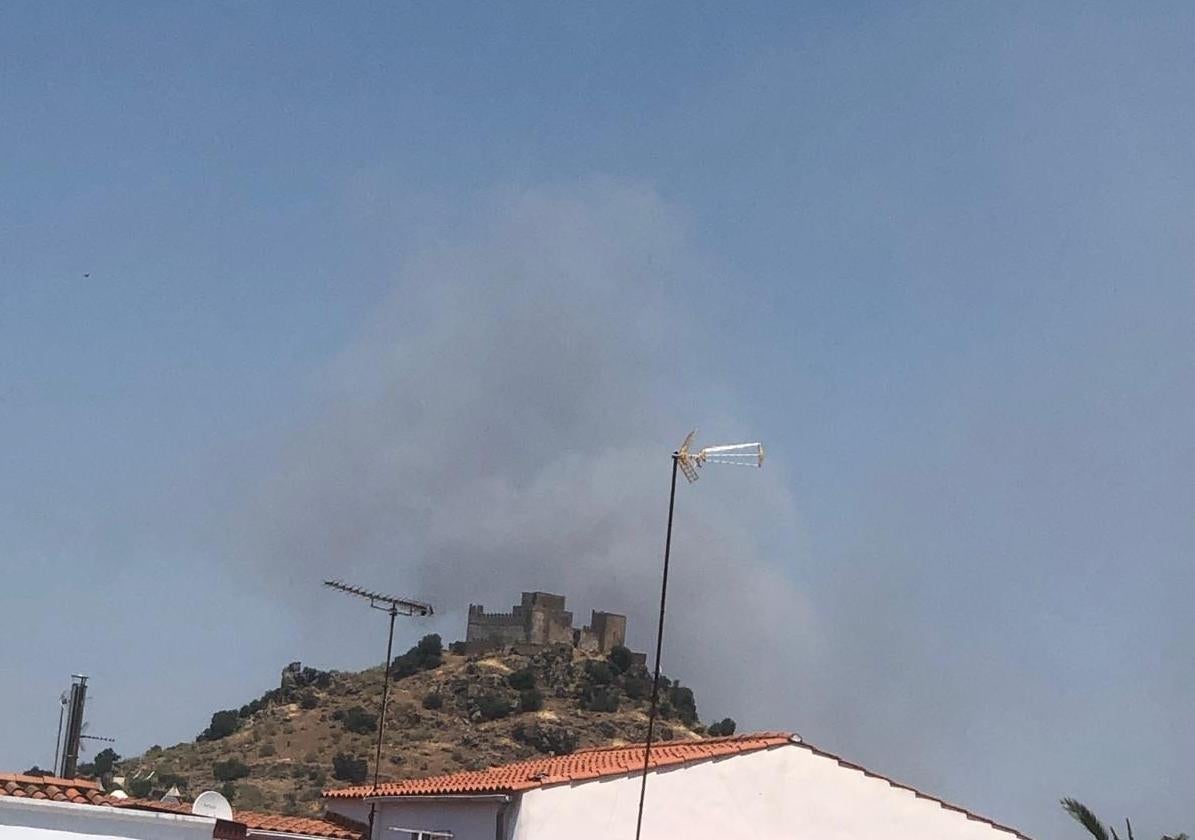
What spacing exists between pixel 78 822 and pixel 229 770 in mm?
71829

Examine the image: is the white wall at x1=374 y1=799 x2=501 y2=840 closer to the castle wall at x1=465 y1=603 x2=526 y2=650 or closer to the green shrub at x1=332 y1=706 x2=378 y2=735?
the green shrub at x1=332 y1=706 x2=378 y2=735

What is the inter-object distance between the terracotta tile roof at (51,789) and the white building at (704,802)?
819 cm

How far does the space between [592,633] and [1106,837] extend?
4895 inches

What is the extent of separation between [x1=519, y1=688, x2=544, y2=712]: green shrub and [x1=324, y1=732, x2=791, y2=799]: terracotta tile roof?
80161 millimetres

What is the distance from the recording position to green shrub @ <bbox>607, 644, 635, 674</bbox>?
445 feet

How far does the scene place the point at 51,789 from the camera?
21469 mm

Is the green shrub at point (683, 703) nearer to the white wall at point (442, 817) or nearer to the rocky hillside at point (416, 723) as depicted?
the rocky hillside at point (416, 723)

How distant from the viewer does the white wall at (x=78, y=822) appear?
67.5ft

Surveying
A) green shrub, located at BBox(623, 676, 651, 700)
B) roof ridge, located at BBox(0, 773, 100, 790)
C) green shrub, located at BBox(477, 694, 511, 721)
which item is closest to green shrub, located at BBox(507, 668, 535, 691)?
green shrub, located at BBox(477, 694, 511, 721)

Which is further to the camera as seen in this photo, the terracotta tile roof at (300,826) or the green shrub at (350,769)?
the green shrub at (350,769)

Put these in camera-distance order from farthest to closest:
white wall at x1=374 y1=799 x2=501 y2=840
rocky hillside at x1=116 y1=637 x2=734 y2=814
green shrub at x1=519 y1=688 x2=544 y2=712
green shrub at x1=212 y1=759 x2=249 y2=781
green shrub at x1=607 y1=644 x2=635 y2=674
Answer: green shrub at x1=607 y1=644 x2=635 y2=674 → green shrub at x1=519 y1=688 x2=544 y2=712 → rocky hillside at x1=116 y1=637 x2=734 y2=814 → green shrub at x1=212 y1=759 x2=249 y2=781 → white wall at x1=374 y1=799 x2=501 y2=840

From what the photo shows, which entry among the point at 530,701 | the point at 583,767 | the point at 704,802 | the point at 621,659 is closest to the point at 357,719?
the point at 530,701

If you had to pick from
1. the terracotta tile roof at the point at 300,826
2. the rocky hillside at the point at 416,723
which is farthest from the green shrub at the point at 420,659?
the terracotta tile roof at the point at 300,826

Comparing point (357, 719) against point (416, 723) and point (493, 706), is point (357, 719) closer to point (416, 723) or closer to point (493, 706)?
point (416, 723)
